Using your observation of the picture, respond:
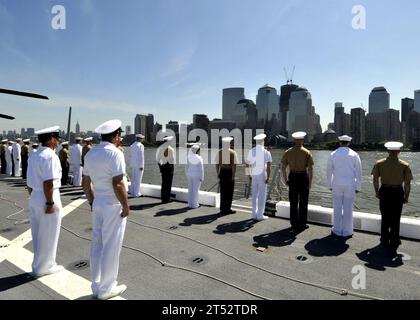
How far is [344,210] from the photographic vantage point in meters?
6.04

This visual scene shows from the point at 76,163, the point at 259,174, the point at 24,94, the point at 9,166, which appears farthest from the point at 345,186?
the point at 9,166

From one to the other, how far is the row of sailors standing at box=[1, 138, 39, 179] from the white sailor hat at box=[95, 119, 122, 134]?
13501 mm

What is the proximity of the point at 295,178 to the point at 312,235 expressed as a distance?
1190 millimetres

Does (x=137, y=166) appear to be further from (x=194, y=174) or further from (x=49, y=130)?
(x=49, y=130)

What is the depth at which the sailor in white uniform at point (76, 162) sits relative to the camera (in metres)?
12.8

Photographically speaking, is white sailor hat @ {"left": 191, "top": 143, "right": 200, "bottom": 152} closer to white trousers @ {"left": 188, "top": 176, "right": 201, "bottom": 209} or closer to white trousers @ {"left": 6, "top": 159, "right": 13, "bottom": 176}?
white trousers @ {"left": 188, "top": 176, "right": 201, "bottom": 209}

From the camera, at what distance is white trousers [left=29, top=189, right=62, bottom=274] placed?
4.10 metres

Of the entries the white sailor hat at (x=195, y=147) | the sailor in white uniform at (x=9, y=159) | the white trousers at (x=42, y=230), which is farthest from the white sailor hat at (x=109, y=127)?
the sailor in white uniform at (x=9, y=159)

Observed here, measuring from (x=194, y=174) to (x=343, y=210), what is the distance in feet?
12.8

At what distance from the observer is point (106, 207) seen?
11.4ft

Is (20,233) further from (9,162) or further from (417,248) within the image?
(9,162)

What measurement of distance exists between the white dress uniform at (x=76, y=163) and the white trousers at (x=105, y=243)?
32.8ft
